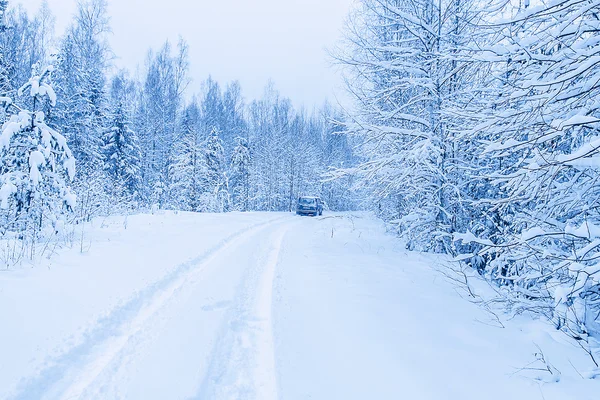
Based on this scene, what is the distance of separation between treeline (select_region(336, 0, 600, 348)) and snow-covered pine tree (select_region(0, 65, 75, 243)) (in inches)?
294

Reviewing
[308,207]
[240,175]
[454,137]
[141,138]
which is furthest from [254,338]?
[240,175]

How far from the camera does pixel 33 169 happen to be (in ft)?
23.4

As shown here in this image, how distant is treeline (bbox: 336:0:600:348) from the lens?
3.21 meters

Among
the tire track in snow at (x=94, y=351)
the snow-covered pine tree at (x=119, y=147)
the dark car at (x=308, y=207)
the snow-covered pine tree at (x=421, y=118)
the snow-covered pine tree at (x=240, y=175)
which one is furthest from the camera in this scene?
the snow-covered pine tree at (x=240, y=175)

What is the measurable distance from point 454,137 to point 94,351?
233 inches

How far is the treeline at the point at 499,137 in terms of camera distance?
321 centimetres

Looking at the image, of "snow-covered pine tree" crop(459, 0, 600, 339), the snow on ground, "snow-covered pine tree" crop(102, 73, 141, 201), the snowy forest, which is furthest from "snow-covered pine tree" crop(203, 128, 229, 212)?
"snow-covered pine tree" crop(459, 0, 600, 339)

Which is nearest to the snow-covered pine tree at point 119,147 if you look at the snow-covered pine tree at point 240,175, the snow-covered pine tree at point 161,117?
the snow-covered pine tree at point 161,117

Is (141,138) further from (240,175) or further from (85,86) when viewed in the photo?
(240,175)

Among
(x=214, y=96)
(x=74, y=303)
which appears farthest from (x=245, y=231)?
(x=214, y=96)

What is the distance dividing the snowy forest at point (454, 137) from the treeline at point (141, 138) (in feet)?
0.81

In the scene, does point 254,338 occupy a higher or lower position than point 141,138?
lower

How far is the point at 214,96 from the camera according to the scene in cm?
5566

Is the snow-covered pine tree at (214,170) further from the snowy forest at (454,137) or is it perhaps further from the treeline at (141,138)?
the snowy forest at (454,137)
